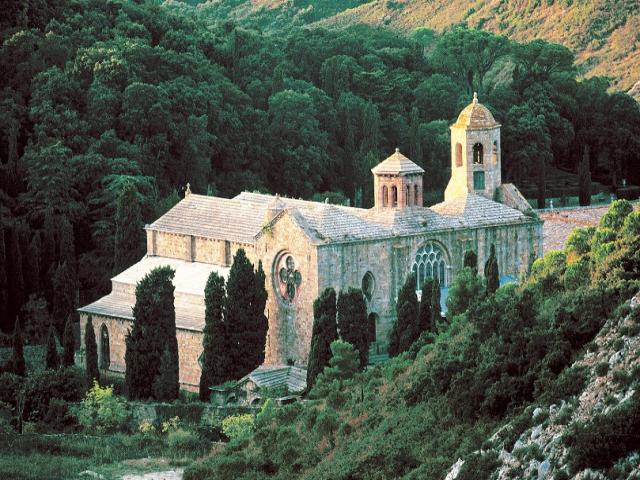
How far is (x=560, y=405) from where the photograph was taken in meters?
34.6

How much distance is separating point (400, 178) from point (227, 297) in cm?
696

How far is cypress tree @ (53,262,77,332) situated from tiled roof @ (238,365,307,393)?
11.6 m

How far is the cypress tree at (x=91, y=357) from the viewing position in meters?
62.7

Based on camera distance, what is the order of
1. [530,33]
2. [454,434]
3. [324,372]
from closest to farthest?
1. [454,434]
2. [324,372]
3. [530,33]

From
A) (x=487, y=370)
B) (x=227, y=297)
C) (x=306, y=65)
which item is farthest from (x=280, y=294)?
(x=306, y=65)

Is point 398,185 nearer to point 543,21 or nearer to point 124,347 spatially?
point 124,347

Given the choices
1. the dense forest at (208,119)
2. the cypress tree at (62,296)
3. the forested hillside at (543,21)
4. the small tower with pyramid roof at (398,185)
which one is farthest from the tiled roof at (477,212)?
the forested hillside at (543,21)

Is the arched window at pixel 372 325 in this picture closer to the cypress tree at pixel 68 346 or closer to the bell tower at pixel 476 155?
the bell tower at pixel 476 155

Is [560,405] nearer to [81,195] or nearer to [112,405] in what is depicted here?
[112,405]

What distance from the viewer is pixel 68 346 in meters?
64.6

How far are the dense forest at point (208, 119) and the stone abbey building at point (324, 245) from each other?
375 centimetres

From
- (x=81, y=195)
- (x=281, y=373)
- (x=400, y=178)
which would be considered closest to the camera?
(x=281, y=373)

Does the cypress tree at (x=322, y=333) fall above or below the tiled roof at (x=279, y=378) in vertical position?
above

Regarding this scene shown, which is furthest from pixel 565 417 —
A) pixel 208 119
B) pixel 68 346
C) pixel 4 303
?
pixel 208 119
